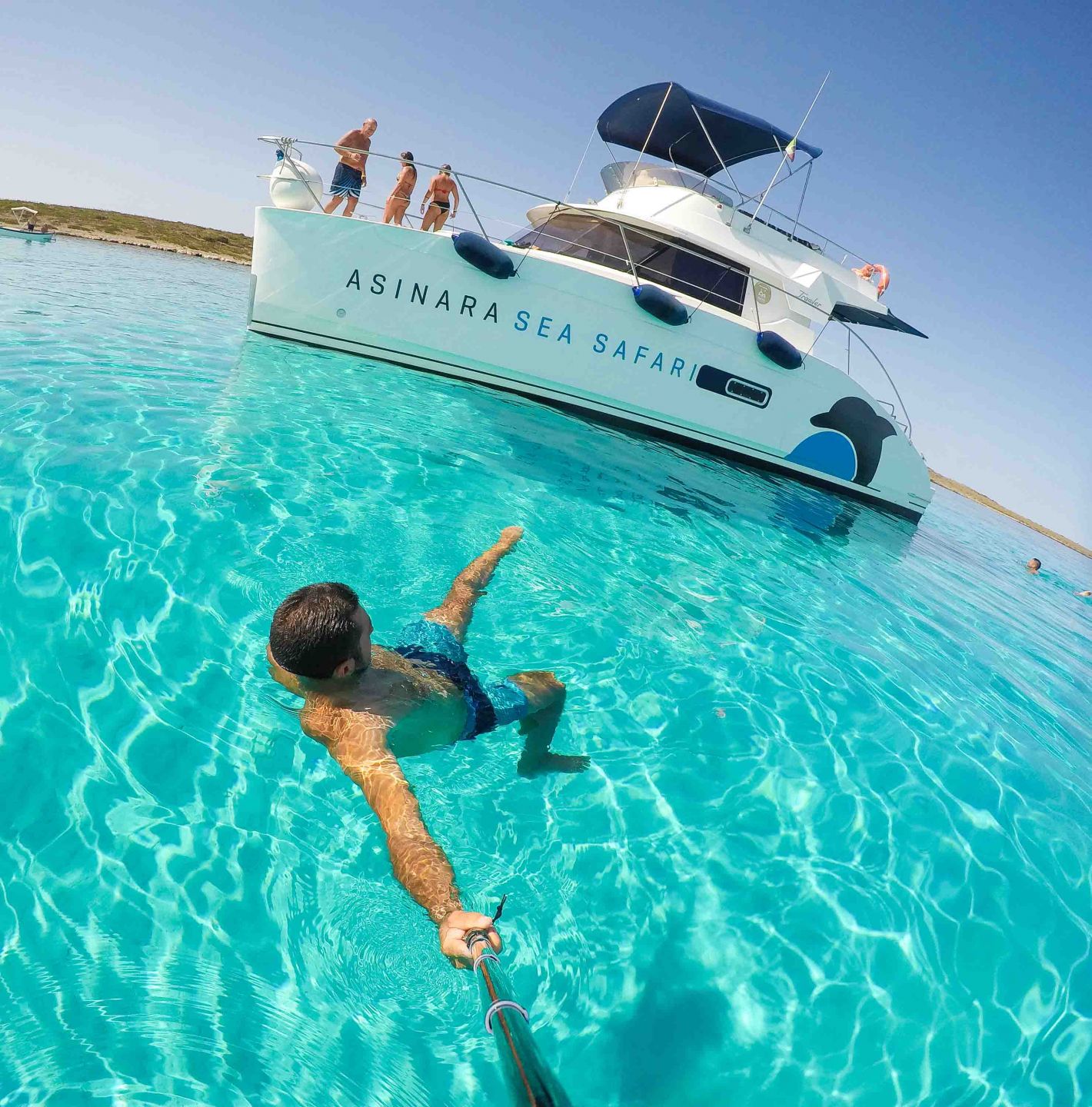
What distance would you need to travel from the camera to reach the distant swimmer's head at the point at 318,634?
2193 mm

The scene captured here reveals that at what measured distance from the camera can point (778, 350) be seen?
939cm

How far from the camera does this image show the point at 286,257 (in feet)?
28.2

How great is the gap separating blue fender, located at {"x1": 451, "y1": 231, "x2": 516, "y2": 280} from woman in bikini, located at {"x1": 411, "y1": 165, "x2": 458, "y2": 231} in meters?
0.40

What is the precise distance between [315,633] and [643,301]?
788 cm

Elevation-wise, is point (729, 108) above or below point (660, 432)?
above

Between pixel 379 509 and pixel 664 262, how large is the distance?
6.70 metres

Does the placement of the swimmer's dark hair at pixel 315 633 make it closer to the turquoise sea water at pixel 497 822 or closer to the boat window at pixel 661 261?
the turquoise sea water at pixel 497 822

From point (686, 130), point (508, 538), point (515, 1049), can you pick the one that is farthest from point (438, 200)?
point (515, 1049)

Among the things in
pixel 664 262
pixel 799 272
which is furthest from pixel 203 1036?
pixel 799 272

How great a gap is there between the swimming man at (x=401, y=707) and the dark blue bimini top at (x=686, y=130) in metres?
10.0

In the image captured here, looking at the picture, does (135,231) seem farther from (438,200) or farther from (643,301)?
(643,301)

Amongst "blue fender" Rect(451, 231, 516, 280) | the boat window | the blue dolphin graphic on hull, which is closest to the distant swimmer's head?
"blue fender" Rect(451, 231, 516, 280)

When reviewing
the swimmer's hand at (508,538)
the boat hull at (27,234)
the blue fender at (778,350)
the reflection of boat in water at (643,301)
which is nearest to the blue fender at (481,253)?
the reflection of boat in water at (643,301)

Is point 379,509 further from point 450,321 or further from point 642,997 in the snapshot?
point 450,321
